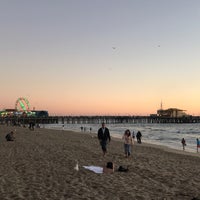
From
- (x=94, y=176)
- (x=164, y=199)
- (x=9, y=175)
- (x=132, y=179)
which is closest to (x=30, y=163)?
(x=9, y=175)

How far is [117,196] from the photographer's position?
25.0 feet

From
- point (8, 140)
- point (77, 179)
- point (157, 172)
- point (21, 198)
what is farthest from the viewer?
point (8, 140)

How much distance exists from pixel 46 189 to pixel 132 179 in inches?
111

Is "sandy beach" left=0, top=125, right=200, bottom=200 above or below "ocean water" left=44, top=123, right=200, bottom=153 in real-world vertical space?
above

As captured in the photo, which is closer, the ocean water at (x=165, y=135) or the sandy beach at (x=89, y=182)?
the sandy beach at (x=89, y=182)

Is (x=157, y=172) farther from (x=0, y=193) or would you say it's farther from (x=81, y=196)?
(x=0, y=193)

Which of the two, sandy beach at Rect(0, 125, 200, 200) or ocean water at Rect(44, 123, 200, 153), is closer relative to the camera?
sandy beach at Rect(0, 125, 200, 200)

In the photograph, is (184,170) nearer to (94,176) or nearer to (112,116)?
(94,176)

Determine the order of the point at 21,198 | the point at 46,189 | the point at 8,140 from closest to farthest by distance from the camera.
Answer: the point at 21,198, the point at 46,189, the point at 8,140

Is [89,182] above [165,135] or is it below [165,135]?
above

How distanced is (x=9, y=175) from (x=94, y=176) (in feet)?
8.61

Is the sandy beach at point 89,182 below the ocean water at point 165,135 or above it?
above

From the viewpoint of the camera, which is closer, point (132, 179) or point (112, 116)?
point (132, 179)

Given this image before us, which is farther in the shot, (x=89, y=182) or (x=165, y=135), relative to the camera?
(x=165, y=135)
